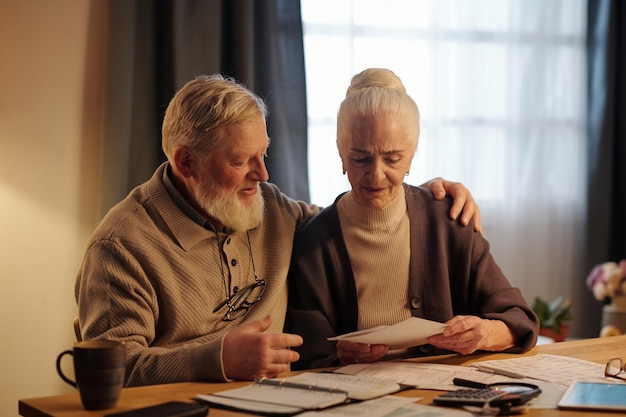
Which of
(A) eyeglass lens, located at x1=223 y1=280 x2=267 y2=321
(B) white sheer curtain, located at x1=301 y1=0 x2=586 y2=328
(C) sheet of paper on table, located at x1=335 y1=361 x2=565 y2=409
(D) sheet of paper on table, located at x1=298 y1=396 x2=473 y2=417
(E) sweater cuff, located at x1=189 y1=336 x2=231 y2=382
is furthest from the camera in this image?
(B) white sheer curtain, located at x1=301 y1=0 x2=586 y2=328

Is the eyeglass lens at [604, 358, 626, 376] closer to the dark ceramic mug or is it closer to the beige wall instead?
the dark ceramic mug

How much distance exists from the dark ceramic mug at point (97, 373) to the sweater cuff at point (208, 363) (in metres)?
0.29

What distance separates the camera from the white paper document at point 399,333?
5.53 feet

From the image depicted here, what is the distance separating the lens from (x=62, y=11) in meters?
3.17

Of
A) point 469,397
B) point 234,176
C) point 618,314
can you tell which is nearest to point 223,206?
point 234,176

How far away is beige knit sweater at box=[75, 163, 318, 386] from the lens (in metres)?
1.72

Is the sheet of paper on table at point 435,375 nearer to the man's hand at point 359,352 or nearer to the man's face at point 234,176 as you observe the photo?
the man's hand at point 359,352

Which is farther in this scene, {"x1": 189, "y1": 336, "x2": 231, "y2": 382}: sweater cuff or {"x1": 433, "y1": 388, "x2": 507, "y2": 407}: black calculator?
{"x1": 189, "y1": 336, "x2": 231, "y2": 382}: sweater cuff

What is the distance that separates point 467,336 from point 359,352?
25 centimetres

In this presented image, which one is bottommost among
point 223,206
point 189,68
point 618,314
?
point 618,314

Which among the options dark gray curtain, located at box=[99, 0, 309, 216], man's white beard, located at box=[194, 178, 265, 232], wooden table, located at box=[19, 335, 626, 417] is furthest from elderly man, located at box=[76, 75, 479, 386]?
dark gray curtain, located at box=[99, 0, 309, 216]

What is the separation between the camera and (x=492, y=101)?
161 inches

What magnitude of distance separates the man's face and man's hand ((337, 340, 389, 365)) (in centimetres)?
41

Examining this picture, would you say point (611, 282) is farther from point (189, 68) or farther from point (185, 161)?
point (185, 161)
